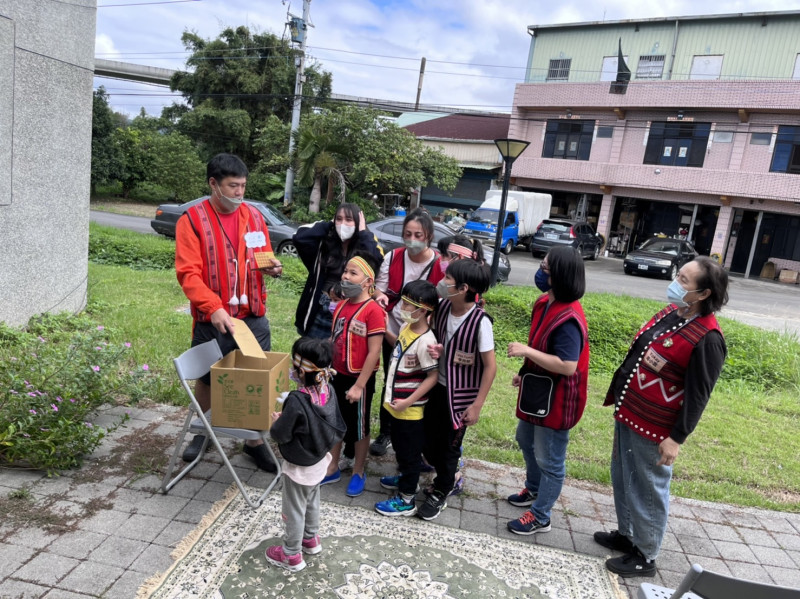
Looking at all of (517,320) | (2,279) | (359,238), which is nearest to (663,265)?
(517,320)

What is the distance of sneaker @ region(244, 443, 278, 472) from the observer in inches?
149

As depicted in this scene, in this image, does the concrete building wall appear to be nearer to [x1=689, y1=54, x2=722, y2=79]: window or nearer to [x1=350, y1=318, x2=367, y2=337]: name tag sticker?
[x1=350, y1=318, x2=367, y2=337]: name tag sticker

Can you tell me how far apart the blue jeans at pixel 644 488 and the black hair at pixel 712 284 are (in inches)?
29.9

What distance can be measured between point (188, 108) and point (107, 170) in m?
5.88

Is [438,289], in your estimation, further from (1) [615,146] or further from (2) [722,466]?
(1) [615,146]

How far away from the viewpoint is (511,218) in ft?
66.3

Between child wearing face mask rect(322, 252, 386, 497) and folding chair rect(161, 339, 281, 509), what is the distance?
0.54 metres

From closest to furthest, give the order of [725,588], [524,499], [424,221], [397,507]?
[725,588] < [397,507] < [524,499] < [424,221]

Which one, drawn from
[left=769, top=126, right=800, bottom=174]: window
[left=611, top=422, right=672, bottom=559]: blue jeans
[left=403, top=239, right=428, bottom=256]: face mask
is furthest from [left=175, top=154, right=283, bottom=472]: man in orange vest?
[left=769, top=126, right=800, bottom=174]: window

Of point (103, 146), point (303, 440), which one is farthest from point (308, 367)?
point (103, 146)

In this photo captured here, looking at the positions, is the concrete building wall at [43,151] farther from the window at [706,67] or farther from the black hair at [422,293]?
the window at [706,67]

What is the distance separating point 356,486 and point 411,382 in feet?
2.85

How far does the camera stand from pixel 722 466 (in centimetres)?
462

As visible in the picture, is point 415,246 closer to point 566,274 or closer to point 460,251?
point 460,251
